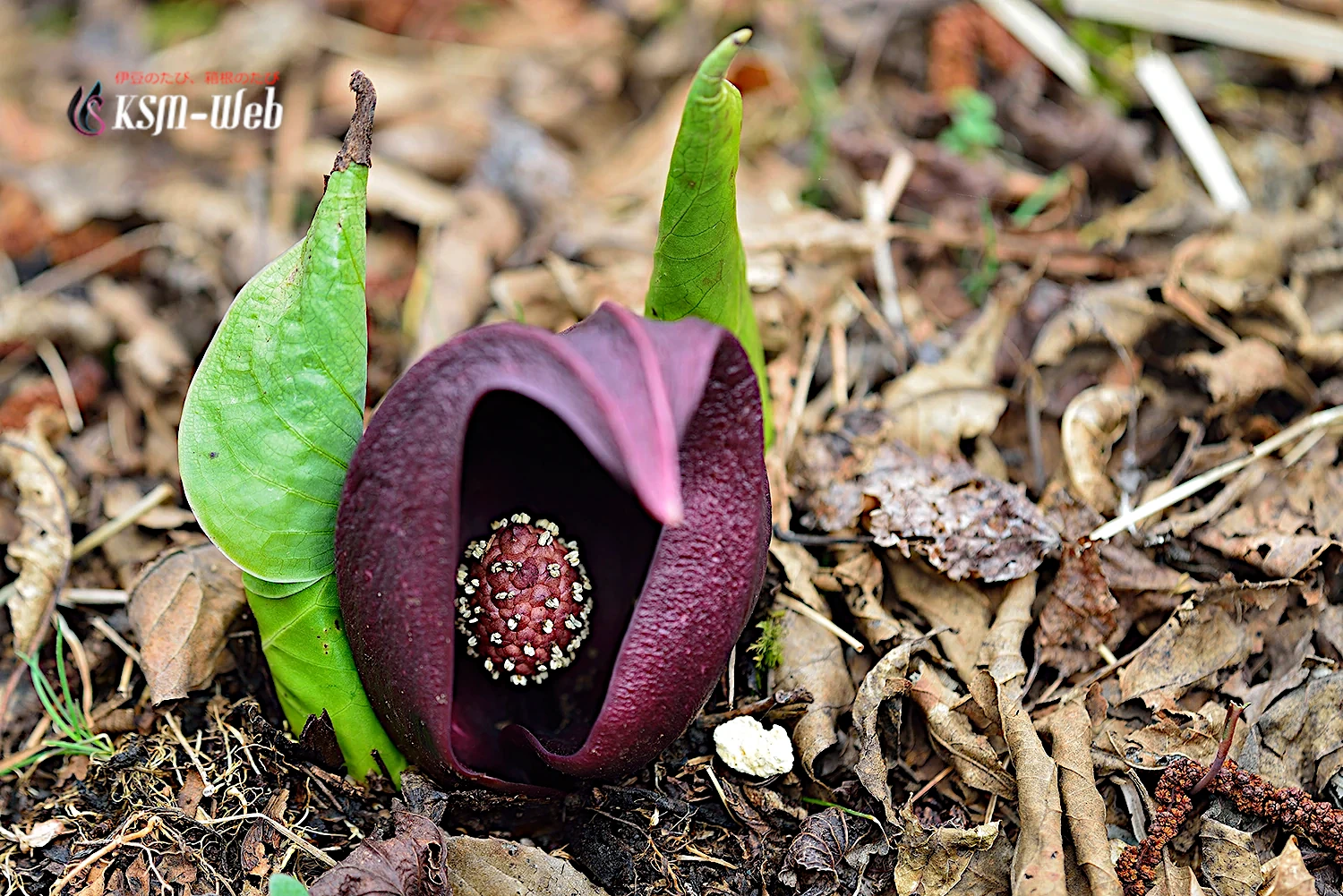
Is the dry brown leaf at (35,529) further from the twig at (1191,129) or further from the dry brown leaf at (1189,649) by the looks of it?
the twig at (1191,129)

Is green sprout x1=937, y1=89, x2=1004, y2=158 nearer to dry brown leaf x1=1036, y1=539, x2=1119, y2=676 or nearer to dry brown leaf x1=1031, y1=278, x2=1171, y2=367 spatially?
dry brown leaf x1=1031, y1=278, x2=1171, y2=367

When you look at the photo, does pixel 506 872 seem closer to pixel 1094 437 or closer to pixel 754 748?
pixel 754 748

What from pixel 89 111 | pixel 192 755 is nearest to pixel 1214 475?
pixel 192 755

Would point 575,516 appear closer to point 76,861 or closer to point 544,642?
point 544,642

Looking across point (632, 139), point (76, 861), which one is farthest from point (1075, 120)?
point (76, 861)

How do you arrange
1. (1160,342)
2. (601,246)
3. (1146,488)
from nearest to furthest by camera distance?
1. (1146,488)
2. (1160,342)
3. (601,246)

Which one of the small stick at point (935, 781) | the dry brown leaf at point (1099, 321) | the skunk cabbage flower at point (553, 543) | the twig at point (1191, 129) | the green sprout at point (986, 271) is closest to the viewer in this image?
the skunk cabbage flower at point (553, 543)

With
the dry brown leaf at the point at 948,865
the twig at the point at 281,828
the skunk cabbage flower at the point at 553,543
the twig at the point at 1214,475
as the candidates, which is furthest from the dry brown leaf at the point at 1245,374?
the twig at the point at 281,828

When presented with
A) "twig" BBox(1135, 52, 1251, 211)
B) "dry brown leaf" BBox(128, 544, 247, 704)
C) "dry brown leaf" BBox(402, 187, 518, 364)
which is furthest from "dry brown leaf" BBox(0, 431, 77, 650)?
"twig" BBox(1135, 52, 1251, 211)
